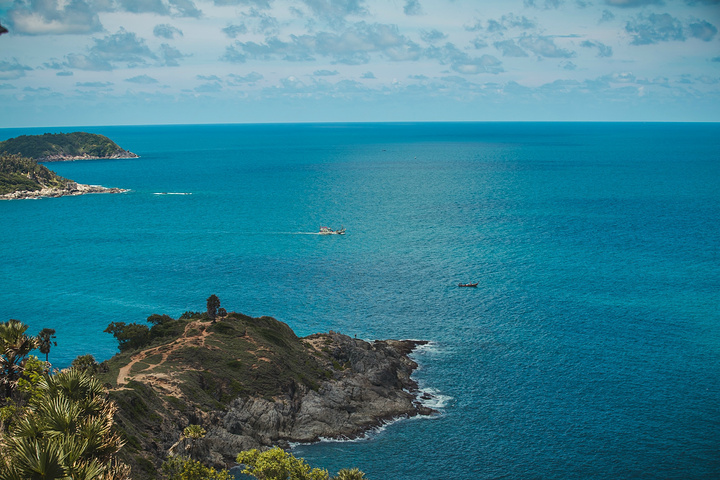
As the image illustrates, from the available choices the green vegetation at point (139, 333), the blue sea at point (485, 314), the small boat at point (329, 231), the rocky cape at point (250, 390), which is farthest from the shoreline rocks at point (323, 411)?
the small boat at point (329, 231)

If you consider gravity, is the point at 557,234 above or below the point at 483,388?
above

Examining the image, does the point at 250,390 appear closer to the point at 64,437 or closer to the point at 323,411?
the point at 323,411

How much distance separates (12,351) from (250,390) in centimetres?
4618

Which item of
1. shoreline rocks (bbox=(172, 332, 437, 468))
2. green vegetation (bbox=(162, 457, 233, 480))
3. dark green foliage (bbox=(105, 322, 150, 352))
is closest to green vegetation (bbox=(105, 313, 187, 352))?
dark green foliage (bbox=(105, 322, 150, 352))

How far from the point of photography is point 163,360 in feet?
297

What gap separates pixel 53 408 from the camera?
29.4 meters

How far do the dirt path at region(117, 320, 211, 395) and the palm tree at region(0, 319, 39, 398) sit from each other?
101ft

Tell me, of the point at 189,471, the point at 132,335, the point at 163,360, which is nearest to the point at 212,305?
the point at 132,335

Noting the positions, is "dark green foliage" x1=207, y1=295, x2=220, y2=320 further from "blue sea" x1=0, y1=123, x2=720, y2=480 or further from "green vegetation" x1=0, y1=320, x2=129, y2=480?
"green vegetation" x1=0, y1=320, x2=129, y2=480

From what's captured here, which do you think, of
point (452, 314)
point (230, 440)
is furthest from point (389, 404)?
point (452, 314)

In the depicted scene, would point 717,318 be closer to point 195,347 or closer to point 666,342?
point 666,342

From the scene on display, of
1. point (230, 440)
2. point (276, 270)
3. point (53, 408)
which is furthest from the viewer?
point (276, 270)

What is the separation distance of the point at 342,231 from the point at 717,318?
4141 inches

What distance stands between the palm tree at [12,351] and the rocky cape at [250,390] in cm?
2281
